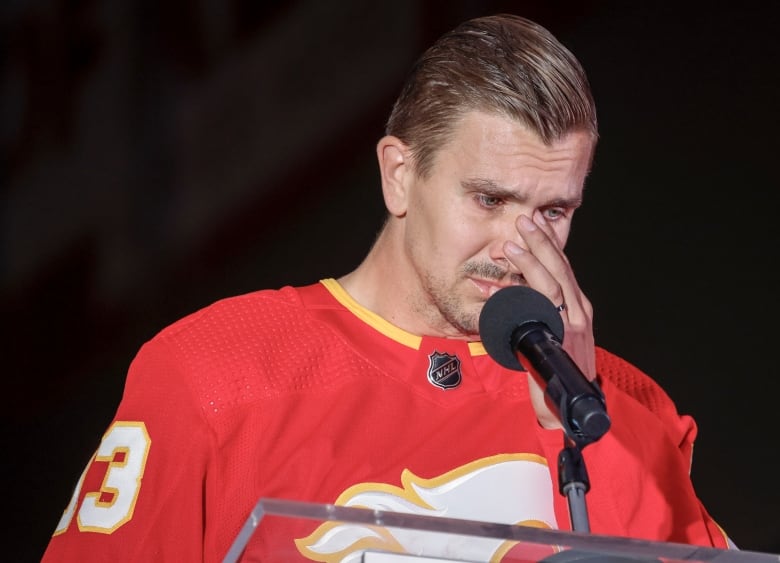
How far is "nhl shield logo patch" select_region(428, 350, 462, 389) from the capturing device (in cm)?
207

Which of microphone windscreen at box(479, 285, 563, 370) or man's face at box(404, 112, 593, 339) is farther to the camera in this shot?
man's face at box(404, 112, 593, 339)

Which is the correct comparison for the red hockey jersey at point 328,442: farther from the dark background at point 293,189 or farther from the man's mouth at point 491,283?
the dark background at point 293,189

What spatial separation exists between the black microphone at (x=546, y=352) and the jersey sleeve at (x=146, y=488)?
61cm

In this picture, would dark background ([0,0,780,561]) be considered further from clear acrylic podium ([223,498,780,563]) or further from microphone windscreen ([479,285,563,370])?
clear acrylic podium ([223,498,780,563])

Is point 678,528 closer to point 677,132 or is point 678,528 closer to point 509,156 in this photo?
point 509,156

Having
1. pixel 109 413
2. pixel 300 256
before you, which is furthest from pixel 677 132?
pixel 109 413

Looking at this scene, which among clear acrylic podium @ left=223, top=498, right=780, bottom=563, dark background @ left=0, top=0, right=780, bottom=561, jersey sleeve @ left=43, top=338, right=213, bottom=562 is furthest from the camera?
dark background @ left=0, top=0, right=780, bottom=561

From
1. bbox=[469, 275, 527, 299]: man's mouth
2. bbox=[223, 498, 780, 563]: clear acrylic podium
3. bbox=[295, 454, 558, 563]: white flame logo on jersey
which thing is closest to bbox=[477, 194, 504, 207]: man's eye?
bbox=[469, 275, 527, 299]: man's mouth

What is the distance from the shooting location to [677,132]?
2906mm

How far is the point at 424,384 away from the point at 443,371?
0.04 metres

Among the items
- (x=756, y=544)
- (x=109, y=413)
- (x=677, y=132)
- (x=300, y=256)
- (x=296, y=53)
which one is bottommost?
(x=756, y=544)

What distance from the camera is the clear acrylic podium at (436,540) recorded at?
3.70 ft

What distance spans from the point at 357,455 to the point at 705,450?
1.19 m

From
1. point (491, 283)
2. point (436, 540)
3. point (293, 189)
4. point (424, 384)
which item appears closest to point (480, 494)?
point (424, 384)
